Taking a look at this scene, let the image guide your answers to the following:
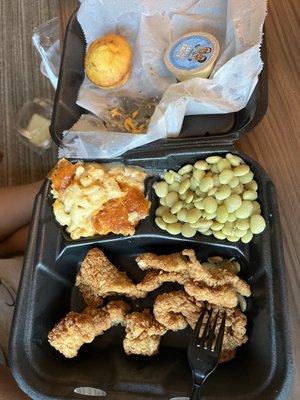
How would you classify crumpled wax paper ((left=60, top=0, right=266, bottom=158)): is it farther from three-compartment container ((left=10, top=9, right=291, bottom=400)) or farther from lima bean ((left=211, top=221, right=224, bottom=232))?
lima bean ((left=211, top=221, right=224, bottom=232))

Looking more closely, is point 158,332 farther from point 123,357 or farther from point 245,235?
point 245,235

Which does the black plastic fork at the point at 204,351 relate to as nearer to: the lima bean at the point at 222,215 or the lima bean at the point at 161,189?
the lima bean at the point at 222,215

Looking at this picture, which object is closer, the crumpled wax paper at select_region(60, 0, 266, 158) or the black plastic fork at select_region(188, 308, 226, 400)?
the black plastic fork at select_region(188, 308, 226, 400)

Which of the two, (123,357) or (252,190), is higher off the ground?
(252,190)

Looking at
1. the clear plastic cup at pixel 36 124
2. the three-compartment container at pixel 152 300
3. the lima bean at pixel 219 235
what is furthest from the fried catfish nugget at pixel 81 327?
the clear plastic cup at pixel 36 124

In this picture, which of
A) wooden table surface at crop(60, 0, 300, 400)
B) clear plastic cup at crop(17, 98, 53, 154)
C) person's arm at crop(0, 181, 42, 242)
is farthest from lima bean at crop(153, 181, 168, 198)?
clear plastic cup at crop(17, 98, 53, 154)

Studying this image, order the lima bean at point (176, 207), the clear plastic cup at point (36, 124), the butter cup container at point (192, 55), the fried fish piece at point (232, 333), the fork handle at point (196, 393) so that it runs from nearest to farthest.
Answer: the fork handle at point (196, 393)
the fried fish piece at point (232, 333)
the lima bean at point (176, 207)
the butter cup container at point (192, 55)
the clear plastic cup at point (36, 124)

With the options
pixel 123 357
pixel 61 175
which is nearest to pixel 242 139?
pixel 61 175
